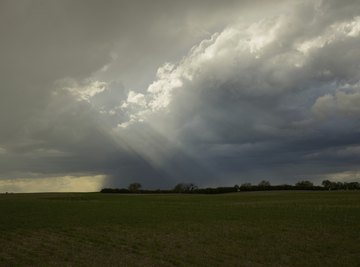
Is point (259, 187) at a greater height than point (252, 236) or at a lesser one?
greater

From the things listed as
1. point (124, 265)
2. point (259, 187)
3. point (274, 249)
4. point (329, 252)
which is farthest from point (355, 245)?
point (259, 187)

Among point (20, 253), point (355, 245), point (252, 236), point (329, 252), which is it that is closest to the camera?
point (20, 253)

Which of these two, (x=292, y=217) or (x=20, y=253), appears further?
(x=292, y=217)

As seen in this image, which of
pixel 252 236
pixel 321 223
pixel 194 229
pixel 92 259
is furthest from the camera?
pixel 321 223

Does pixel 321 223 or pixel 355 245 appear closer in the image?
pixel 355 245

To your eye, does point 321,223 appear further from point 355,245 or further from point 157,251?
point 157,251

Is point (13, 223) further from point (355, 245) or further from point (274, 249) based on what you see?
point (355, 245)

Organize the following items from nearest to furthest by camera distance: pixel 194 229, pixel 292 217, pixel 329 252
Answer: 1. pixel 329 252
2. pixel 194 229
3. pixel 292 217

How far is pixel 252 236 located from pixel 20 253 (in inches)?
669

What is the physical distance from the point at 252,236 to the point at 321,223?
439 inches

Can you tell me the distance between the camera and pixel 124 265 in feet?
71.9

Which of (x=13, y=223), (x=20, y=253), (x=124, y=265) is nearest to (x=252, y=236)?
(x=124, y=265)

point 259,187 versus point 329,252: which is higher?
point 259,187

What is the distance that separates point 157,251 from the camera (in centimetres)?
2652
